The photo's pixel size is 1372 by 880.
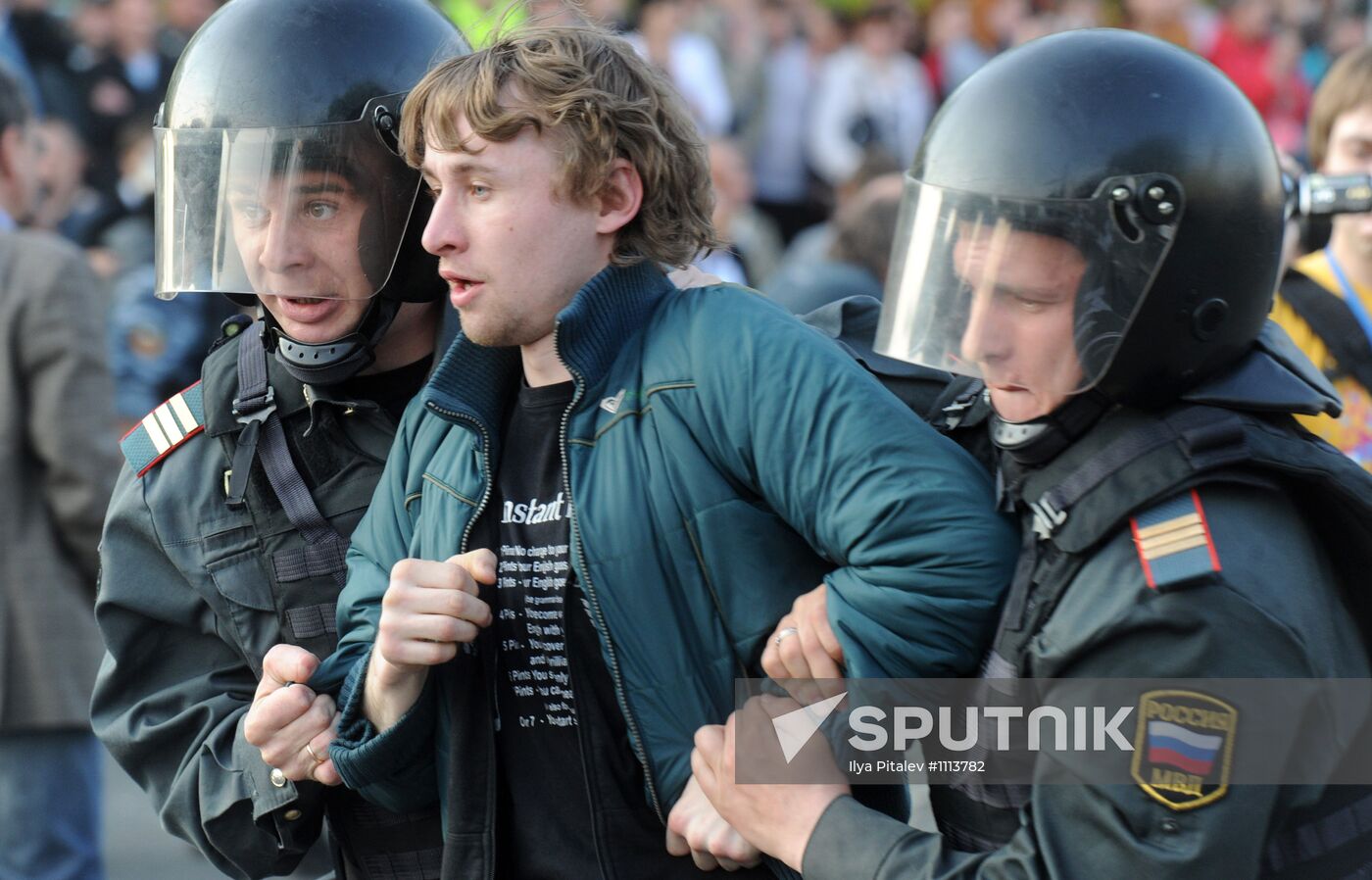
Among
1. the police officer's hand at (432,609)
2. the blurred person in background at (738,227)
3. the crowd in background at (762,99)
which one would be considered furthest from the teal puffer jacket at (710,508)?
the blurred person in background at (738,227)

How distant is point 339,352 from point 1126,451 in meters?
1.45

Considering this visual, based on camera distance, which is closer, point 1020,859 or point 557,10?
point 1020,859

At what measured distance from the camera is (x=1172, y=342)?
223 centimetres

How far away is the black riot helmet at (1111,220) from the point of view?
2.23 meters

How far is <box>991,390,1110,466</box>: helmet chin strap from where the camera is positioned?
2.27 meters

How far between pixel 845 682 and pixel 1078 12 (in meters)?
12.2

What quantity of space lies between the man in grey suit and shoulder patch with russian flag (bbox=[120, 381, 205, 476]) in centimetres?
162

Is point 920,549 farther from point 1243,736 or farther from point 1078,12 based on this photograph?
point 1078,12

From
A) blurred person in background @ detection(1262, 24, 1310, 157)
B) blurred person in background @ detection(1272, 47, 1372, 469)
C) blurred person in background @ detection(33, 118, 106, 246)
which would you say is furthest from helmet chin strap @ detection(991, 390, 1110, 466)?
blurred person in background @ detection(1262, 24, 1310, 157)

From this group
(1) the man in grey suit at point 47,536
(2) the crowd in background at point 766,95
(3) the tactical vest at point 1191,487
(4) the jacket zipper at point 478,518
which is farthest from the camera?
(2) the crowd in background at point 766,95

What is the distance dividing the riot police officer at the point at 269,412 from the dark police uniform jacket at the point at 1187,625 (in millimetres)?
1121

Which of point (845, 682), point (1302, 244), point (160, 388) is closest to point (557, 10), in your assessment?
point (845, 682)

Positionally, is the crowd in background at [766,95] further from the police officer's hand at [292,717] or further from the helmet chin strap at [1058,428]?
the helmet chin strap at [1058,428]

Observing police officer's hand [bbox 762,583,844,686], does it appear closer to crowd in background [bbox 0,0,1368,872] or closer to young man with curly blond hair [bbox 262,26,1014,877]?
young man with curly blond hair [bbox 262,26,1014,877]
